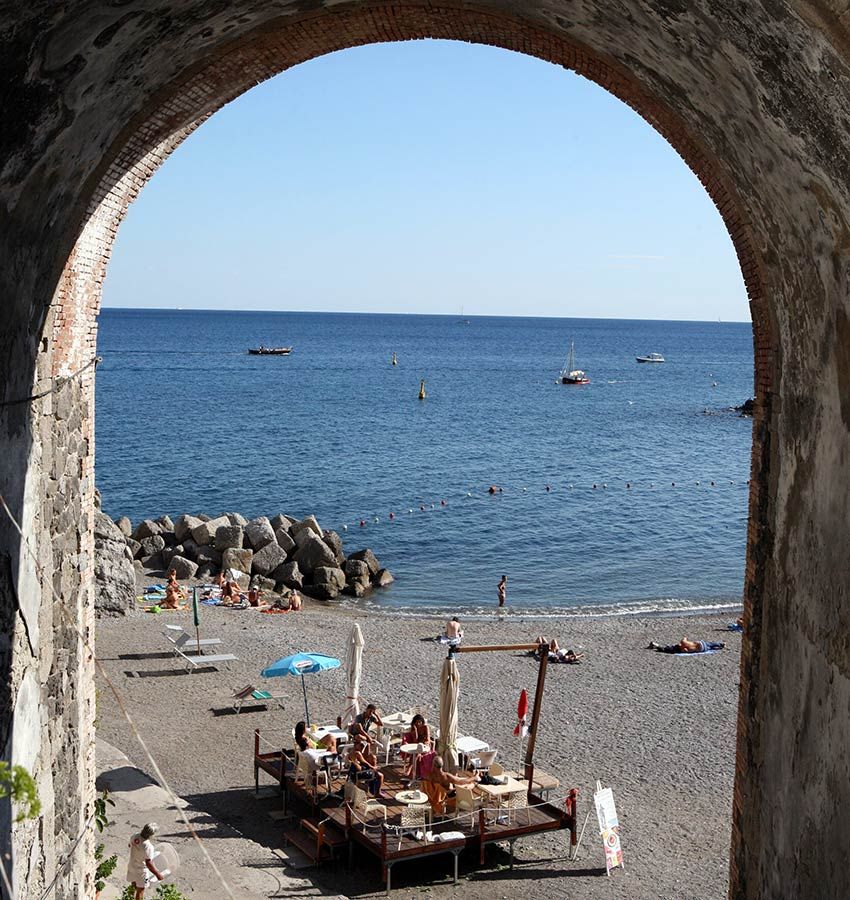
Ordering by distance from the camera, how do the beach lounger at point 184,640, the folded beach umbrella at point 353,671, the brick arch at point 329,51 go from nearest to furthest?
the brick arch at point 329,51 → the folded beach umbrella at point 353,671 → the beach lounger at point 184,640

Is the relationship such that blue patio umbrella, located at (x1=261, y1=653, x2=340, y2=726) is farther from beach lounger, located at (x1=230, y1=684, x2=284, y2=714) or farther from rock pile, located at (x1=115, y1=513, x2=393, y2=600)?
rock pile, located at (x1=115, y1=513, x2=393, y2=600)

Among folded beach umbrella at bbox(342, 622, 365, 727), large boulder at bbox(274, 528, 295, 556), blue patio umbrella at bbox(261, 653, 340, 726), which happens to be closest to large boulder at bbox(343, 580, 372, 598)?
large boulder at bbox(274, 528, 295, 556)

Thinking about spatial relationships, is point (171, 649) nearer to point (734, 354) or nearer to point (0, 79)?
point (0, 79)

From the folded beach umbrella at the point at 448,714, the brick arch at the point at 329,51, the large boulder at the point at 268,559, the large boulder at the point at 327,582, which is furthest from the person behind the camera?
the large boulder at the point at 268,559

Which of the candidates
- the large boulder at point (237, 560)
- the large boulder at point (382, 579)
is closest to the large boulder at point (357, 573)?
the large boulder at point (382, 579)

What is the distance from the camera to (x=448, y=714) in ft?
50.1

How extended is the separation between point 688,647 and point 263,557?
15.7 meters

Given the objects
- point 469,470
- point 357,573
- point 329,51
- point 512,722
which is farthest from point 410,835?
point 469,470

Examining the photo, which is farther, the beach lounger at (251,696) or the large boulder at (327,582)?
the large boulder at (327,582)

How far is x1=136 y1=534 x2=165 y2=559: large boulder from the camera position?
39.1m

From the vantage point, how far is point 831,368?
7.01m

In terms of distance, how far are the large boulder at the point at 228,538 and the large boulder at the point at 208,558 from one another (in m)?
0.21

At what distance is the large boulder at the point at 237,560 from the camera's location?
37719mm

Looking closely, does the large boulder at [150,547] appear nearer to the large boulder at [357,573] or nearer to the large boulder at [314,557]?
the large boulder at [314,557]
